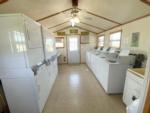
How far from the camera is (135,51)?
8.82 ft

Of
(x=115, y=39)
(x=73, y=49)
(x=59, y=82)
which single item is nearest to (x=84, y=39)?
(x=73, y=49)

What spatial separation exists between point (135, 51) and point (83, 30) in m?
4.01

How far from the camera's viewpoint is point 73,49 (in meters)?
6.36

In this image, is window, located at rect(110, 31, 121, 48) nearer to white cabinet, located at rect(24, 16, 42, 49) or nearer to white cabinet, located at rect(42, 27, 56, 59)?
white cabinet, located at rect(42, 27, 56, 59)

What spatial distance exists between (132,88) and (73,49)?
4.83m

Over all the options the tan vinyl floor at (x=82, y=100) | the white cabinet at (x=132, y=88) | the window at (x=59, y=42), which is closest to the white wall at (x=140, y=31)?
the white cabinet at (x=132, y=88)

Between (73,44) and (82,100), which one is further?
(73,44)

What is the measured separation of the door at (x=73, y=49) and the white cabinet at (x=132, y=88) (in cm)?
459

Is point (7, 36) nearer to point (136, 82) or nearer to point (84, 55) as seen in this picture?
point (136, 82)

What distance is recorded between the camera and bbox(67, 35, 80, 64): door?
6238mm

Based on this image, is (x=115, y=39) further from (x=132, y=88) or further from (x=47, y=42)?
(x=47, y=42)

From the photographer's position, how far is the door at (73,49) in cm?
624

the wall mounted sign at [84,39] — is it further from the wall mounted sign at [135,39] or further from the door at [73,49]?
the wall mounted sign at [135,39]

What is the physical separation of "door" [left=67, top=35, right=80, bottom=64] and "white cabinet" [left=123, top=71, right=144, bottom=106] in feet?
15.0
